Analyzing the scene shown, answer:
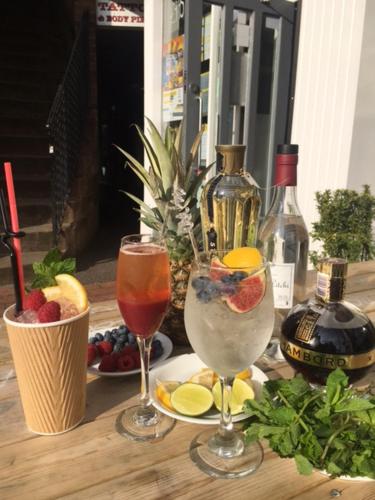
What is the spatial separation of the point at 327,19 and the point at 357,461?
12.4 ft

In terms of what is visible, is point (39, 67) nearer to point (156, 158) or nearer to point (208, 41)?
point (208, 41)

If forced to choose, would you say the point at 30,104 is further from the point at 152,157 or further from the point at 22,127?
the point at 152,157

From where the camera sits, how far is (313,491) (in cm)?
65

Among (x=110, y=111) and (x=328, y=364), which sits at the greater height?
(x=110, y=111)

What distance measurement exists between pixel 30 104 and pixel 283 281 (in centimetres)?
521

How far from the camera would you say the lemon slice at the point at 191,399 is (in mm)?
786

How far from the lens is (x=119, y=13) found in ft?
17.8

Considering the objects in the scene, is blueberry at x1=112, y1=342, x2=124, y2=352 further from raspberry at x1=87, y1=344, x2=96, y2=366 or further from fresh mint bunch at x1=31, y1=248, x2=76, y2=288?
fresh mint bunch at x1=31, y1=248, x2=76, y2=288

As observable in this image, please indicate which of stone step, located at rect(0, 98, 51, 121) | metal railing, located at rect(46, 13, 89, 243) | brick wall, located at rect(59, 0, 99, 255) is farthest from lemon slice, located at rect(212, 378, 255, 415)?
stone step, located at rect(0, 98, 51, 121)

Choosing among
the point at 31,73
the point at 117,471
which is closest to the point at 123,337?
the point at 117,471

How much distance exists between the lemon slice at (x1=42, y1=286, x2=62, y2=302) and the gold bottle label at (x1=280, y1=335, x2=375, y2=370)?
480 millimetres

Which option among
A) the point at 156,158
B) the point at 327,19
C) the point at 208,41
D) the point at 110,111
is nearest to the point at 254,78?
the point at 208,41

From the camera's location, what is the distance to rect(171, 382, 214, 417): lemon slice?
2.58ft

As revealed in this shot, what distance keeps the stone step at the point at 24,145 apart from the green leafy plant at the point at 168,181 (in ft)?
13.7
